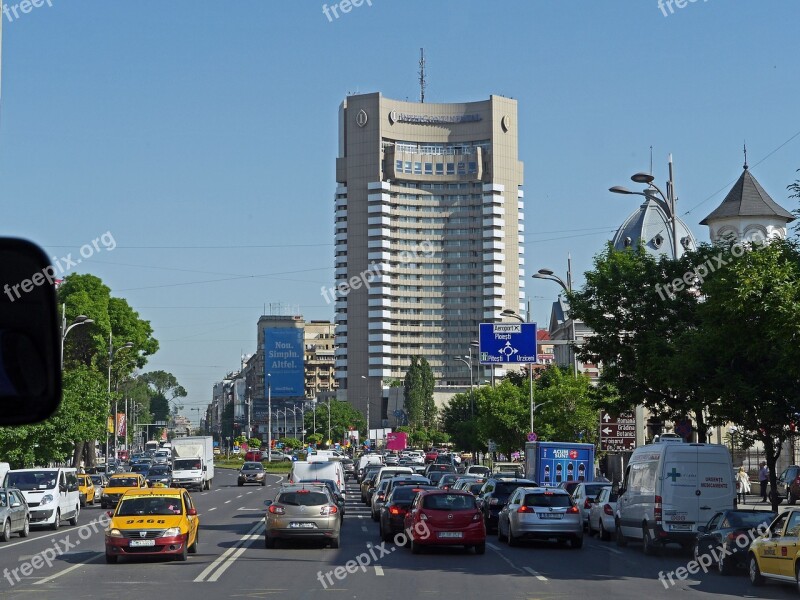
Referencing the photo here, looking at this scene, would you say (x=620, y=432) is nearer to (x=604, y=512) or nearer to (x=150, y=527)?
(x=604, y=512)

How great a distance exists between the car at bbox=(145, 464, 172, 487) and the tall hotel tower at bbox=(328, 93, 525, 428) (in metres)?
107

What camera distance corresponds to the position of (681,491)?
2742 cm

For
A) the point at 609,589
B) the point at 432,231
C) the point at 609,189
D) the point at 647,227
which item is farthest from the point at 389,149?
the point at 609,589

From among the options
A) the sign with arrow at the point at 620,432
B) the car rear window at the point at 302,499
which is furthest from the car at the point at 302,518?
the sign with arrow at the point at 620,432

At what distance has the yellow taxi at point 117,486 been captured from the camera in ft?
174

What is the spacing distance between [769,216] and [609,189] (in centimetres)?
6145

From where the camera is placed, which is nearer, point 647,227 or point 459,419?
point 459,419

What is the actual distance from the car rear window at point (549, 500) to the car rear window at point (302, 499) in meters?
5.09

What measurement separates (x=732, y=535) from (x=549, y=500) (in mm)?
6767

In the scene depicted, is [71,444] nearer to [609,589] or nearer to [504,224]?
[609,589]

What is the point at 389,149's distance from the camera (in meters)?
180

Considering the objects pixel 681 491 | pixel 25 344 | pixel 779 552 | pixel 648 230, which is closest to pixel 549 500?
pixel 681 491

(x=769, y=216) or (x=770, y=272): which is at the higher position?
(x=769, y=216)

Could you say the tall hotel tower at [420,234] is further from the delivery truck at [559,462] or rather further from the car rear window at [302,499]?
the car rear window at [302,499]
